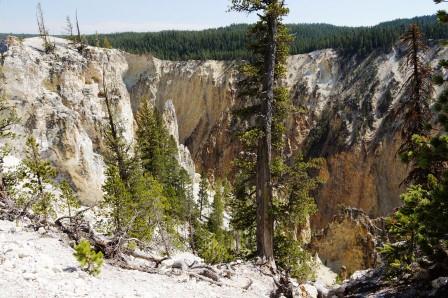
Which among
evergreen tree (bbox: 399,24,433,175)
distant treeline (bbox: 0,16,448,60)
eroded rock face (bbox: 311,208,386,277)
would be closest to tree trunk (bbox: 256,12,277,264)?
evergreen tree (bbox: 399,24,433,175)

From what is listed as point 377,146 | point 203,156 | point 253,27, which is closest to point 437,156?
point 253,27

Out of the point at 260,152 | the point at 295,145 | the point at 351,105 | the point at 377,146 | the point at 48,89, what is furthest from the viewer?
the point at 295,145

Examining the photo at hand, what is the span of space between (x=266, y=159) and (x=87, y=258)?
27.0 feet

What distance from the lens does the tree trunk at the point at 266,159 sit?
14.7m

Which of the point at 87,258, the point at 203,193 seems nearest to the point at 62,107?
the point at 203,193

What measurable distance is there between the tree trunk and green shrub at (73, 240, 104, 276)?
7.75 metres

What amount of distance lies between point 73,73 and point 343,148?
43.2 m

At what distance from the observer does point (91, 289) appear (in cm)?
718

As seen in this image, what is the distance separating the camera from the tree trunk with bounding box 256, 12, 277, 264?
48.3ft

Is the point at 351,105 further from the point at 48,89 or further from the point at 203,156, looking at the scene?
the point at 48,89

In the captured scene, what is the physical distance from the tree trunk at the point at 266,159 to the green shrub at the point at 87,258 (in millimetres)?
7750

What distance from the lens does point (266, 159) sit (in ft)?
48.5

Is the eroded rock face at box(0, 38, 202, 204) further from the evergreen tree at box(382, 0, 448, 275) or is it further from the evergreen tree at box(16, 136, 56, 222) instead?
the evergreen tree at box(382, 0, 448, 275)

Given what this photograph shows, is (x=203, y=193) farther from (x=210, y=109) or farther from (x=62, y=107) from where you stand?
(x=210, y=109)
